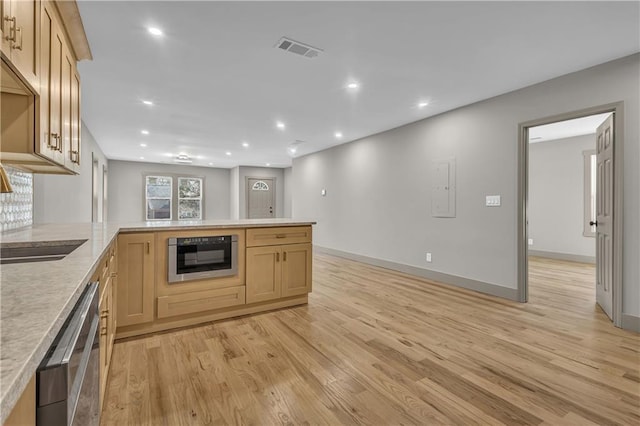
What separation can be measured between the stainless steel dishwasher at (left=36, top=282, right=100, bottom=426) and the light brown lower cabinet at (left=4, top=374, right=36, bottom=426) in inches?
0.7

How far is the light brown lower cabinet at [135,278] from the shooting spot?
258cm

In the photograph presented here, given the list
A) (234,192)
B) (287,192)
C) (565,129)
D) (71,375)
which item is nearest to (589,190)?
(565,129)

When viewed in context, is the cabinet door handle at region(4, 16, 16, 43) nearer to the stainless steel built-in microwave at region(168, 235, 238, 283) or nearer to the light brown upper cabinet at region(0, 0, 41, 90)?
the light brown upper cabinet at region(0, 0, 41, 90)

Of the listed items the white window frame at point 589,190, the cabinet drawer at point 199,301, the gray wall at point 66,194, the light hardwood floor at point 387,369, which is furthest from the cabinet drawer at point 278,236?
the white window frame at point 589,190

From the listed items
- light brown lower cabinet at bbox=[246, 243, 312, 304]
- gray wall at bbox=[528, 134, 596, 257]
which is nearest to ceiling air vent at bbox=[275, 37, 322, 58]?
light brown lower cabinet at bbox=[246, 243, 312, 304]

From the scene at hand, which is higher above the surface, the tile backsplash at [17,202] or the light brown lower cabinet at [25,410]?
the tile backsplash at [17,202]

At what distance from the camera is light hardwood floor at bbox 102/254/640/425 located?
172 centimetres

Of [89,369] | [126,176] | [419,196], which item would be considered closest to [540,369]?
[89,369]

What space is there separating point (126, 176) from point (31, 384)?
10.3 meters

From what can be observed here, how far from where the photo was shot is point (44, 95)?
1.72 m

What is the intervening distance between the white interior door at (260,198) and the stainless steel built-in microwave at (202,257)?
24.5 feet

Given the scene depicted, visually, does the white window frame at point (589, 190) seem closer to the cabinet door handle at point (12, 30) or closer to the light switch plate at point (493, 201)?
the light switch plate at point (493, 201)

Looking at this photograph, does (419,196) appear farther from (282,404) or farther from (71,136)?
(71,136)

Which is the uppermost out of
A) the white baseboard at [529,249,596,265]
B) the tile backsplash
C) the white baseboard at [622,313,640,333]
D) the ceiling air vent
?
the ceiling air vent
